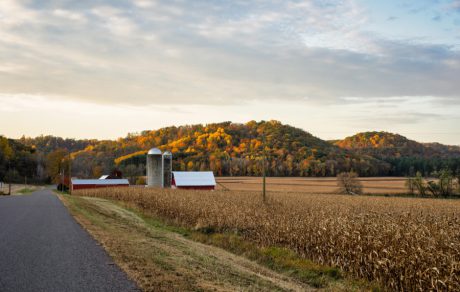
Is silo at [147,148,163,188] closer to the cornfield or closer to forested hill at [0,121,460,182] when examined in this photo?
forested hill at [0,121,460,182]

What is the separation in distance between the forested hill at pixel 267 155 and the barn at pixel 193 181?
35.8 meters

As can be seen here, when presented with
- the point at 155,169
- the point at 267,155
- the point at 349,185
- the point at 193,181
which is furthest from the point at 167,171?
the point at 267,155

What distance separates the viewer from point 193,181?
71.8m

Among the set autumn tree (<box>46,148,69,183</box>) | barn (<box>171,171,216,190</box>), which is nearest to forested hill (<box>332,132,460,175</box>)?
barn (<box>171,171,216,190</box>)

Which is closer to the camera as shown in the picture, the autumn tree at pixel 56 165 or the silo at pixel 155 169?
the silo at pixel 155 169

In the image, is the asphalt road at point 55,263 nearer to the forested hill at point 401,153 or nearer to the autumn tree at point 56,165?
the forested hill at point 401,153

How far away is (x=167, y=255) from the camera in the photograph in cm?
1290

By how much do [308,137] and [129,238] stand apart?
132469mm

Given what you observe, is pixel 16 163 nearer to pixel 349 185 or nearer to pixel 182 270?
pixel 349 185

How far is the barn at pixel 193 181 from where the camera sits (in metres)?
70.3

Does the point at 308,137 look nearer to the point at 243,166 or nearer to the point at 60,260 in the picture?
the point at 243,166

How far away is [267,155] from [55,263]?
A: 10702 centimetres

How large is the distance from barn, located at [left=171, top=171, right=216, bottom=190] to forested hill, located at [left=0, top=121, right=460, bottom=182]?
1409 inches

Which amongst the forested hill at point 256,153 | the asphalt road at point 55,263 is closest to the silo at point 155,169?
the forested hill at point 256,153
